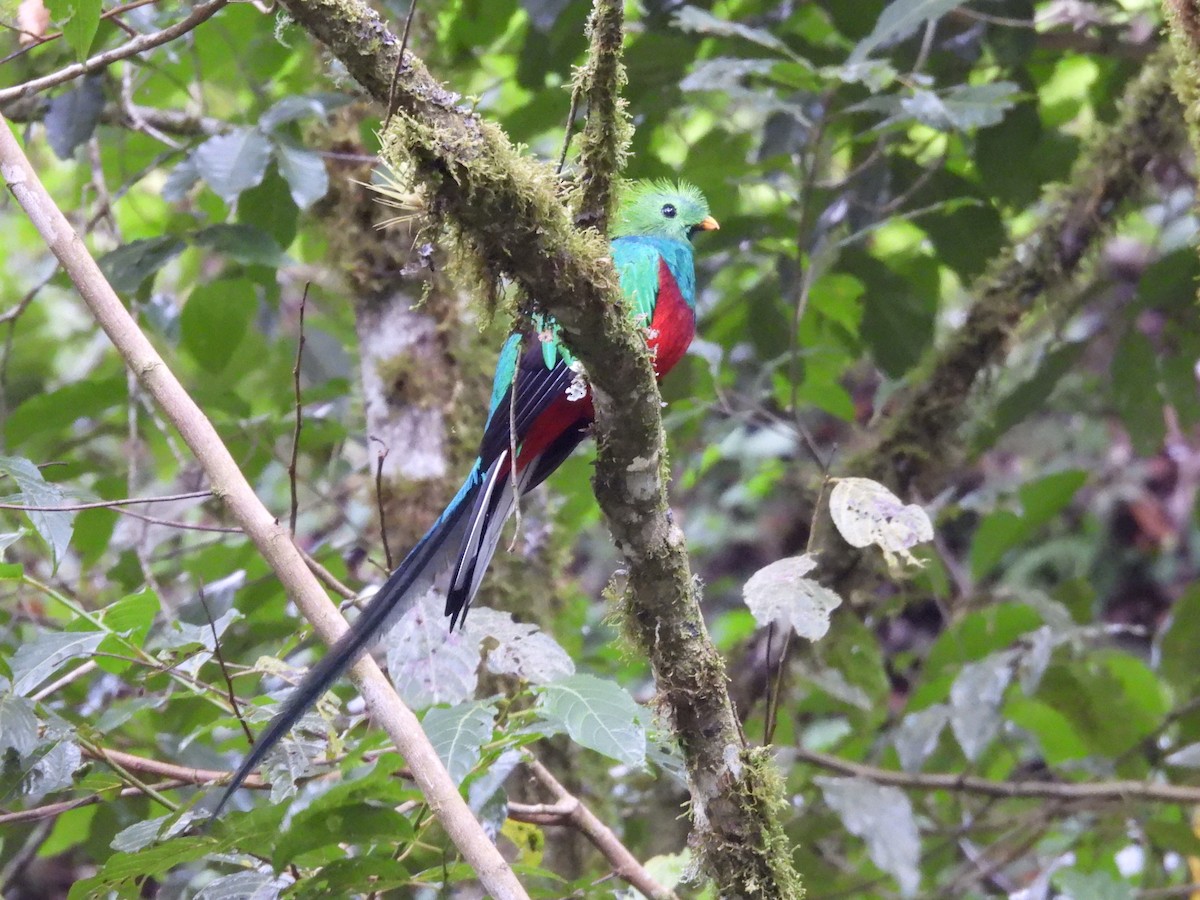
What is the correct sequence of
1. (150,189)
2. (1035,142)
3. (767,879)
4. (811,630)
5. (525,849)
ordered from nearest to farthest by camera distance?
(811,630) → (767,879) → (525,849) → (1035,142) → (150,189)

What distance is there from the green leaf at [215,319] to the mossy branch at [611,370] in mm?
1671

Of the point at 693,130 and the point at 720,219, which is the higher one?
the point at 693,130

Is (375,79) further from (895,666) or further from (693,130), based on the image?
(693,130)

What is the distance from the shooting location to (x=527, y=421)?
8.58 ft

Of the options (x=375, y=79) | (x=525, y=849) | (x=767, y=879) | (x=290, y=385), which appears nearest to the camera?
(x=375, y=79)

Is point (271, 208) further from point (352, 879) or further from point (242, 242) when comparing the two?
point (352, 879)

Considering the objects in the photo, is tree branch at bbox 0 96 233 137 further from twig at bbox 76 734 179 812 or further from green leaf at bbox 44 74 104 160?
twig at bbox 76 734 179 812

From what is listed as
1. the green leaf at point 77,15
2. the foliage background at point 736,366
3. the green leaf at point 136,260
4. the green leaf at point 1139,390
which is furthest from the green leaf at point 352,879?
the green leaf at point 1139,390

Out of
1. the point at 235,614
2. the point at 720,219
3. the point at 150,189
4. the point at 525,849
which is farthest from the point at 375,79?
the point at 150,189

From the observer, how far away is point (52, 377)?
4.51m

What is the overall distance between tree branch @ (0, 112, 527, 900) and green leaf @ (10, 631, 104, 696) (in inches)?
11.1

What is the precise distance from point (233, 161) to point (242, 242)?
0.20 meters

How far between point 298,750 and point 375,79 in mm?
1021

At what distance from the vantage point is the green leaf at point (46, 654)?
172 centimetres
